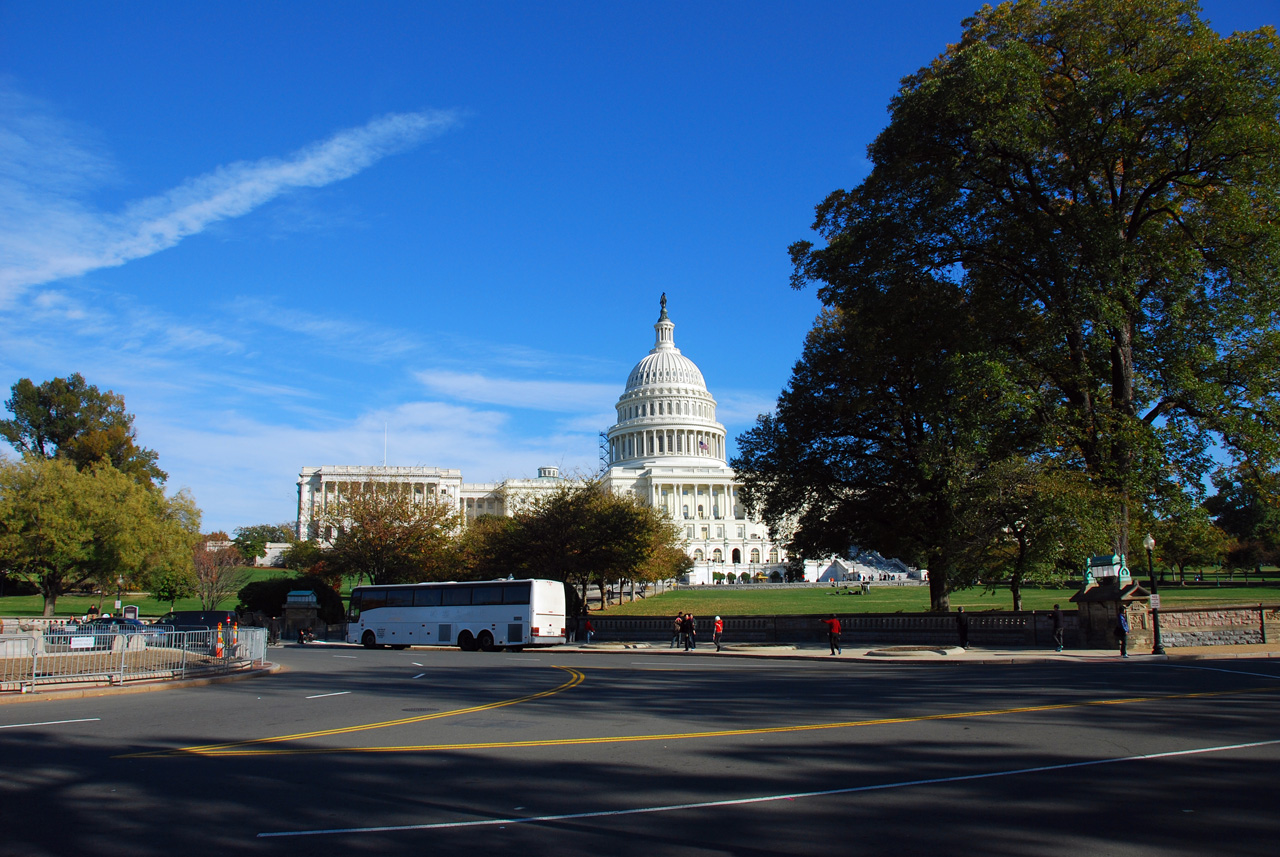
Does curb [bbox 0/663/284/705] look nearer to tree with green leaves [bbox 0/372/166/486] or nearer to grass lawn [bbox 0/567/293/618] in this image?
grass lawn [bbox 0/567/293/618]

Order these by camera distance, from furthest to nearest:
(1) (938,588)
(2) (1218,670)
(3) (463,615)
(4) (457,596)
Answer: (4) (457,596) → (3) (463,615) → (1) (938,588) → (2) (1218,670)

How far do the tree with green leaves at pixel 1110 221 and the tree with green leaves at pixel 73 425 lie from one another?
78.0 metres

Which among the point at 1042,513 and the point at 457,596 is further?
the point at 457,596

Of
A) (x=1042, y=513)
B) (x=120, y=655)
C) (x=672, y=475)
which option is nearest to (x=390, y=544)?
(x=120, y=655)

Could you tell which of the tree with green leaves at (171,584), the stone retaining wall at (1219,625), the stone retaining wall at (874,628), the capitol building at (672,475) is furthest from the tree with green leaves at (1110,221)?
the capitol building at (672,475)

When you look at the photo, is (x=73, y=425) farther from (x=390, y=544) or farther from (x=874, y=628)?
(x=874, y=628)

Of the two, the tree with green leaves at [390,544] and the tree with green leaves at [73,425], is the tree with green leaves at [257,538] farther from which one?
the tree with green leaves at [390,544]

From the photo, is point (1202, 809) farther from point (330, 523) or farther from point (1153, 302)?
point (330, 523)

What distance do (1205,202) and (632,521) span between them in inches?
1205

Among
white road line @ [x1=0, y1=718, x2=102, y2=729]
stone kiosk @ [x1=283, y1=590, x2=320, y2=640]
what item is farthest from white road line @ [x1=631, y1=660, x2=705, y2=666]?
stone kiosk @ [x1=283, y1=590, x2=320, y2=640]

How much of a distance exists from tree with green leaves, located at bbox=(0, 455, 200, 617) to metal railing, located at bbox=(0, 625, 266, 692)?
3385 centimetres

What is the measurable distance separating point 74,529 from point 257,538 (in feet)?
312

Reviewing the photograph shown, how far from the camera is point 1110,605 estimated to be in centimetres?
2962

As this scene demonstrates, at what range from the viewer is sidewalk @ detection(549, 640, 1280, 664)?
26.8 m
